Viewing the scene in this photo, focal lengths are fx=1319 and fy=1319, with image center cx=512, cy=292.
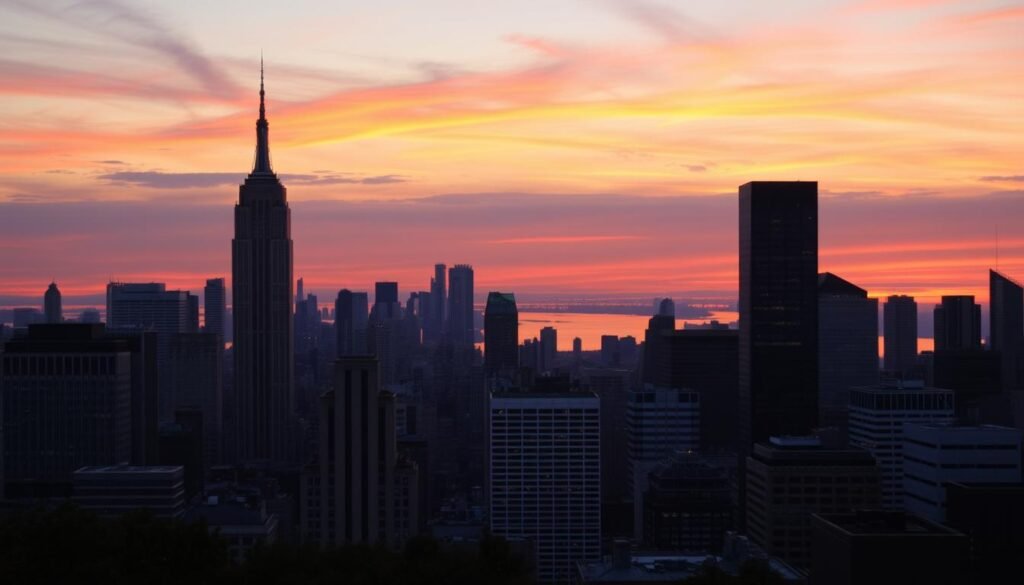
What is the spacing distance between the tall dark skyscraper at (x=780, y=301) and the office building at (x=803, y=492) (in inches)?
890

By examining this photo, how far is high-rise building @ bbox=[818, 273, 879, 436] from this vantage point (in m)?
116

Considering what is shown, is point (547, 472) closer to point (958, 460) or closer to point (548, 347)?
point (958, 460)

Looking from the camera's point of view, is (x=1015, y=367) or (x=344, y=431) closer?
(x=344, y=431)

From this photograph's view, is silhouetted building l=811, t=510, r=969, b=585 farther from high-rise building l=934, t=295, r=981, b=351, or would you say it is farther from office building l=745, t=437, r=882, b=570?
high-rise building l=934, t=295, r=981, b=351

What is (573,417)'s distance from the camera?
81.9 meters

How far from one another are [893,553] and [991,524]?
9.77 metres

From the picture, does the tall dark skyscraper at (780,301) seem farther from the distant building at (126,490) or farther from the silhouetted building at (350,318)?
the silhouetted building at (350,318)

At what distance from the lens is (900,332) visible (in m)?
140

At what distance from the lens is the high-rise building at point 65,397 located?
308ft

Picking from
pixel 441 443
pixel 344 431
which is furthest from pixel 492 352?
pixel 344 431

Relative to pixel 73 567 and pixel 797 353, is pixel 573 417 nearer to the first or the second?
pixel 797 353

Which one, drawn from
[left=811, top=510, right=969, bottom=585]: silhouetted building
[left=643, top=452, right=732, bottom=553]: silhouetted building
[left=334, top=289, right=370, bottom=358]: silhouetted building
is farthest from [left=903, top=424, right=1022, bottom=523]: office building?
[left=334, top=289, right=370, bottom=358]: silhouetted building

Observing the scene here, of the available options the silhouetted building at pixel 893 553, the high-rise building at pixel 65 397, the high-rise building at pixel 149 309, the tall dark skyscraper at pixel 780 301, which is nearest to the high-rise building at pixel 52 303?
the high-rise building at pixel 149 309

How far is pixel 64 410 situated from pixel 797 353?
52.1 meters
